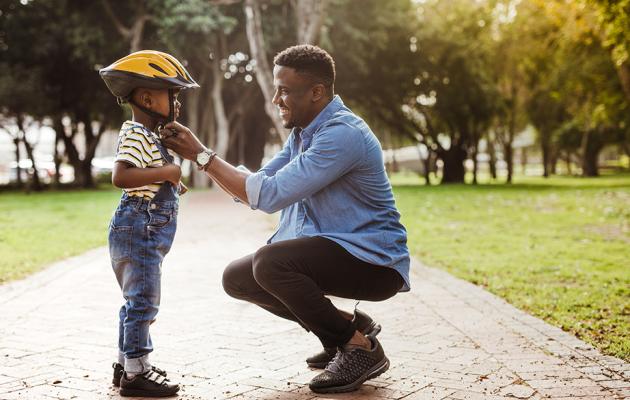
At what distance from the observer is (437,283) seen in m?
7.21

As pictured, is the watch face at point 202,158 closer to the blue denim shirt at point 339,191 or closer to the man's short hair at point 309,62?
the blue denim shirt at point 339,191

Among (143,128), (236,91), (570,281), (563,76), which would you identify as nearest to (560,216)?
(570,281)

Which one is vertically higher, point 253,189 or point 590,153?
point 253,189

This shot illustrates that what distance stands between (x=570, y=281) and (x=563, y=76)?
2571 centimetres

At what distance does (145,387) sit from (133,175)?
1.07 metres

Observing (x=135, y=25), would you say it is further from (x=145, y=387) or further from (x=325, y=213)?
(x=145, y=387)

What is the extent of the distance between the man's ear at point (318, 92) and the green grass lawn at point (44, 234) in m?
4.90

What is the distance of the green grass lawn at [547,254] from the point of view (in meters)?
5.71

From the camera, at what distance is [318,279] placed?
3.78 m

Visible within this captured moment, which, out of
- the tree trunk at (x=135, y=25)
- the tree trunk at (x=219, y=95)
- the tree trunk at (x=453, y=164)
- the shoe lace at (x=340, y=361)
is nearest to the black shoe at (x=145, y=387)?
the shoe lace at (x=340, y=361)

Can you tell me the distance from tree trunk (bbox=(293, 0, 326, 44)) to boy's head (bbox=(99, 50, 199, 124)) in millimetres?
7983

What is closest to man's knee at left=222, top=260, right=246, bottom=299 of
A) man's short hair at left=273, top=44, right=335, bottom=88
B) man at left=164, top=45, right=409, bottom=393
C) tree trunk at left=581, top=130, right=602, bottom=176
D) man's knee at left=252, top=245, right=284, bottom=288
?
man at left=164, top=45, right=409, bottom=393

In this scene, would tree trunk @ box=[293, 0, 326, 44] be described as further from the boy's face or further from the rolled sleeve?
the rolled sleeve

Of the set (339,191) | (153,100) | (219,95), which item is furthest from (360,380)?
(219,95)
